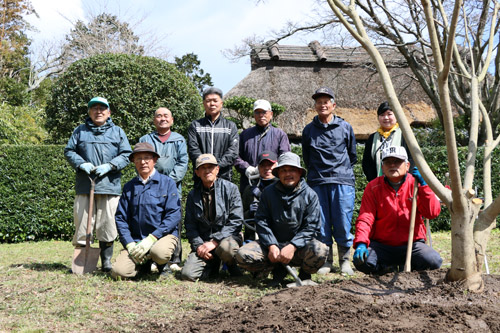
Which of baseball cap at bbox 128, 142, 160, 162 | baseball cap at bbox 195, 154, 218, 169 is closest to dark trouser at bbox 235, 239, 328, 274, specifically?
baseball cap at bbox 195, 154, 218, 169

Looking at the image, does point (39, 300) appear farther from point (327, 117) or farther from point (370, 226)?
point (327, 117)

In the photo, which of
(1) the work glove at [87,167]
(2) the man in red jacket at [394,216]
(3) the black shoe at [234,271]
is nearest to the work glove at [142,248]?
(3) the black shoe at [234,271]

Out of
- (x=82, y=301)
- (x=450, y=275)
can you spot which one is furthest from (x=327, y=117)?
(x=82, y=301)

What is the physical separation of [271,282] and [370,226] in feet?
3.74

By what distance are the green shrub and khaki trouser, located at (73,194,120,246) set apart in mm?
5105

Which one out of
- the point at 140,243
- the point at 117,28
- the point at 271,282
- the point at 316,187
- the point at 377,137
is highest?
the point at 117,28

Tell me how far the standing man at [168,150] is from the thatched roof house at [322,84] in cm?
996

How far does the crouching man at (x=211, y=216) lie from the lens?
5.17m

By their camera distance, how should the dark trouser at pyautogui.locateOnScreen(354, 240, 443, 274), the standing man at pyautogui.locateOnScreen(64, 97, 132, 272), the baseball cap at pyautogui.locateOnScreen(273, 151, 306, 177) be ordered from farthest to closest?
A: the standing man at pyautogui.locateOnScreen(64, 97, 132, 272) < the baseball cap at pyautogui.locateOnScreen(273, 151, 306, 177) < the dark trouser at pyautogui.locateOnScreen(354, 240, 443, 274)

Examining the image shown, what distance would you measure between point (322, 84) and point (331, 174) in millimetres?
12640

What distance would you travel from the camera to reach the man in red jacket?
4395 mm

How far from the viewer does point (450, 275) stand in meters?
3.70

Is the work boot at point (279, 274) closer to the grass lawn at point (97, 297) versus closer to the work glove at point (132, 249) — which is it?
the grass lawn at point (97, 297)

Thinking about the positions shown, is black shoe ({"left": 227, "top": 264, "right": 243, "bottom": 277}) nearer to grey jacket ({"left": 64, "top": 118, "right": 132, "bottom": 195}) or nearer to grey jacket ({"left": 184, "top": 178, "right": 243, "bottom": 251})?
grey jacket ({"left": 184, "top": 178, "right": 243, "bottom": 251})
